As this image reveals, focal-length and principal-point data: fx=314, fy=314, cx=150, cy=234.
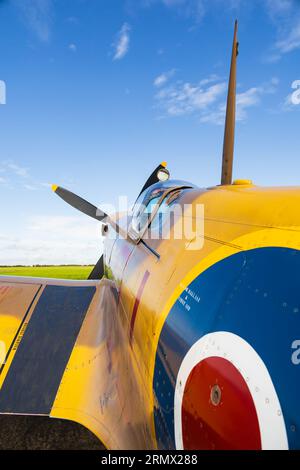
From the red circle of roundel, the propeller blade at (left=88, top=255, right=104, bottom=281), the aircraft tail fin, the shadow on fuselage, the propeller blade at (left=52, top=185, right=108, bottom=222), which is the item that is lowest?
the shadow on fuselage

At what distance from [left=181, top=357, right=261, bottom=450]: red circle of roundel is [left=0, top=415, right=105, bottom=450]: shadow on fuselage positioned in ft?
9.80

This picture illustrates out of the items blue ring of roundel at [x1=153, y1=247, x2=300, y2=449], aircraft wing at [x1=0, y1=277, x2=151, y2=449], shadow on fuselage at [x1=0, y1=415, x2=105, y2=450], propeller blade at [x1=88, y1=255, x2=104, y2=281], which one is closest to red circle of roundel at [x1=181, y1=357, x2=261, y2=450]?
blue ring of roundel at [x1=153, y1=247, x2=300, y2=449]

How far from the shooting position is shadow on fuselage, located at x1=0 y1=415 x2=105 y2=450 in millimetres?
3791

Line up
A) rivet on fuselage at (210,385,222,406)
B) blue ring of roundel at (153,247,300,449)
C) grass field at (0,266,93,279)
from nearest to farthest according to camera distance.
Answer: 1. blue ring of roundel at (153,247,300,449)
2. rivet on fuselage at (210,385,222,406)
3. grass field at (0,266,93,279)

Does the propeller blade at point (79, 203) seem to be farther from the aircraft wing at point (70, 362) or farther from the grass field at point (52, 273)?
the grass field at point (52, 273)

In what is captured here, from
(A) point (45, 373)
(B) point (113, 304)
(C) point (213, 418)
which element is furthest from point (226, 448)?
(B) point (113, 304)

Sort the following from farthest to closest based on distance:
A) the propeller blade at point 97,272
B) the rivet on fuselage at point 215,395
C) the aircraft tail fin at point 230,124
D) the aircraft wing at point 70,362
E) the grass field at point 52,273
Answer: the grass field at point 52,273 < the propeller blade at point 97,272 < the aircraft tail fin at point 230,124 < the aircraft wing at point 70,362 < the rivet on fuselage at point 215,395

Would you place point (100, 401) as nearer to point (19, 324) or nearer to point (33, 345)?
point (33, 345)

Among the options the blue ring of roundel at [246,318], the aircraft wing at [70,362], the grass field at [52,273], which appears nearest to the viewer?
the blue ring of roundel at [246,318]

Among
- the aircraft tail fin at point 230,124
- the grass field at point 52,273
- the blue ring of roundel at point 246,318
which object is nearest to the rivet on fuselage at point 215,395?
the blue ring of roundel at point 246,318

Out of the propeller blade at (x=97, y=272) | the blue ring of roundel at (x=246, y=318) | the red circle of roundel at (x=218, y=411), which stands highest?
the blue ring of roundel at (x=246, y=318)

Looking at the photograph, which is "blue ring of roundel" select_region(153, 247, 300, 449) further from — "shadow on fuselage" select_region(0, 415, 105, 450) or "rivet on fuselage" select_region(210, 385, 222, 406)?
"shadow on fuselage" select_region(0, 415, 105, 450)

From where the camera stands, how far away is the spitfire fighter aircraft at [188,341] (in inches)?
45.6

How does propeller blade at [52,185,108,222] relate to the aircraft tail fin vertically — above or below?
below
